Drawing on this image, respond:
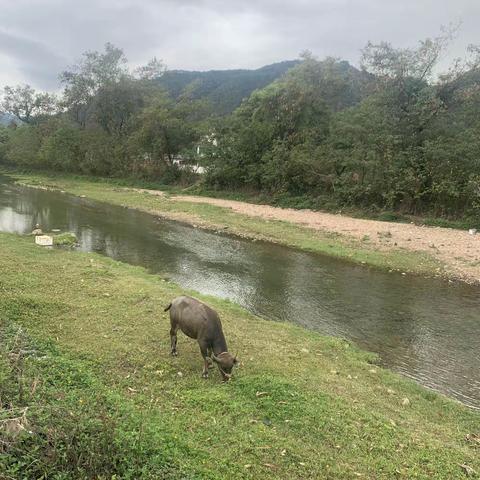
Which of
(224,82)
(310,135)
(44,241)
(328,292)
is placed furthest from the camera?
(224,82)

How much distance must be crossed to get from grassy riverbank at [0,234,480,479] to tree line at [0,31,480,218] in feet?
86.4

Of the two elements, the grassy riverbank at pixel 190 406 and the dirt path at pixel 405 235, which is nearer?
the grassy riverbank at pixel 190 406

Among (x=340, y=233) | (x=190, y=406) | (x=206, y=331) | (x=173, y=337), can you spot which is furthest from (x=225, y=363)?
(x=340, y=233)

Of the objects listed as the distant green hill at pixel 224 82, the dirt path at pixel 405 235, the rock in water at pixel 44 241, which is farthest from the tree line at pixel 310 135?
the rock in water at pixel 44 241

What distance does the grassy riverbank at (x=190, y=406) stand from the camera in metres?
5.57

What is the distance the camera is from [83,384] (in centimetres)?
791

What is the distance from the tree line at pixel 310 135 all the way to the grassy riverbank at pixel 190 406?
86.4 feet

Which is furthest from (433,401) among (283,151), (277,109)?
(277,109)

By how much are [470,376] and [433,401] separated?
2742mm

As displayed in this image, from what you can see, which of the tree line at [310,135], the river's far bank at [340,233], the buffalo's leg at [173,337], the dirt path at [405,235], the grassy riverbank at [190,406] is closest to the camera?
the grassy riverbank at [190,406]

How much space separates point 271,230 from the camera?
103 feet

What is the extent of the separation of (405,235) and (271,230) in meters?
8.91

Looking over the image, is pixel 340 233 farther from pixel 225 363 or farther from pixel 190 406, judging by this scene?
pixel 190 406

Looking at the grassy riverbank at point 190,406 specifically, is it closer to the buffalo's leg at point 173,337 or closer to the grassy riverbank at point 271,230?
the buffalo's leg at point 173,337
